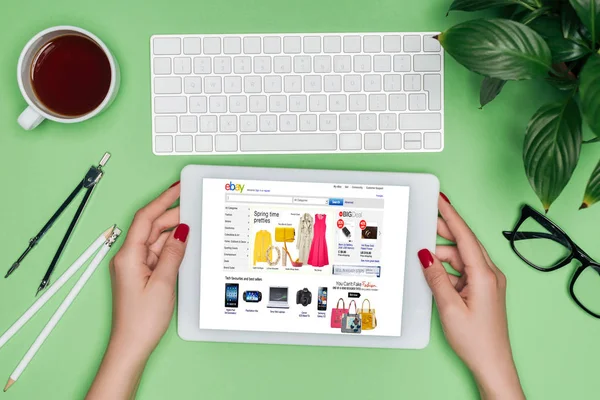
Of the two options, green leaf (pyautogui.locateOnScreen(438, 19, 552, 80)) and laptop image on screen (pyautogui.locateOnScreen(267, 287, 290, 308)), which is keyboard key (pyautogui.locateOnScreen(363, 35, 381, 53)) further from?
laptop image on screen (pyautogui.locateOnScreen(267, 287, 290, 308))

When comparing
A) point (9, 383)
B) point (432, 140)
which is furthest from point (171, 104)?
point (9, 383)

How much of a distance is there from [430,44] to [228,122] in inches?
14.2

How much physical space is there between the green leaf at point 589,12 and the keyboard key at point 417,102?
0.84 feet

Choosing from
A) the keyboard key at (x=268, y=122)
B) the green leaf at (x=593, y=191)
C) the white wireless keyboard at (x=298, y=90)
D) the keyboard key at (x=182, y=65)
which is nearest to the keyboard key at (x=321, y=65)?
the white wireless keyboard at (x=298, y=90)

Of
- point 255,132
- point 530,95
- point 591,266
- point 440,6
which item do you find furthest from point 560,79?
point 255,132

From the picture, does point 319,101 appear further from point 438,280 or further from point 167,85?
point 438,280

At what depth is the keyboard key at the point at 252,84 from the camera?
0.77m

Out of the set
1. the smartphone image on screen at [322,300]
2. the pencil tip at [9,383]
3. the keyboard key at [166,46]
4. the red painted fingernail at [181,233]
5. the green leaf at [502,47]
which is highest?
the keyboard key at [166,46]

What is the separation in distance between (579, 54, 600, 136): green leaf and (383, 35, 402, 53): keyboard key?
31cm

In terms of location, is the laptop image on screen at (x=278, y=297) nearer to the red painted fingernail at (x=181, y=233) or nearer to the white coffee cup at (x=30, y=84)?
the red painted fingernail at (x=181, y=233)

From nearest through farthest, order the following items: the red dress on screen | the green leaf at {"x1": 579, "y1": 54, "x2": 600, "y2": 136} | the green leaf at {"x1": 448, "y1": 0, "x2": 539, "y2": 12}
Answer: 1. the green leaf at {"x1": 579, "y1": 54, "x2": 600, "y2": 136}
2. the green leaf at {"x1": 448, "y1": 0, "x2": 539, "y2": 12}
3. the red dress on screen

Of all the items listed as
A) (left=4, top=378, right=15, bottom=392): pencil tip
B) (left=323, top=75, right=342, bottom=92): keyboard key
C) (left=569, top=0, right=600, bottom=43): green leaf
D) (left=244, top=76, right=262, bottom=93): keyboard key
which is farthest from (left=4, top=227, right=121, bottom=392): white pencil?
(left=569, top=0, right=600, bottom=43): green leaf

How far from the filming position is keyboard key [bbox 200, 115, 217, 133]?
770 millimetres

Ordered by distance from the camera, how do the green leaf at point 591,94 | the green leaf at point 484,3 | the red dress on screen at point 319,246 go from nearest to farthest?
the green leaf at point 591,94 → the green leaf at point 484,3 → the red dress on screen at point 319,246
